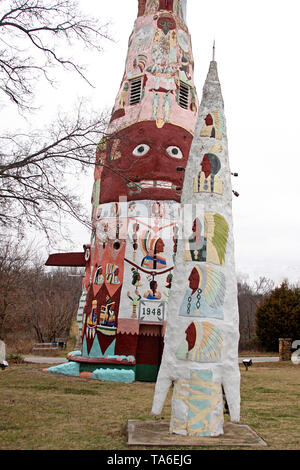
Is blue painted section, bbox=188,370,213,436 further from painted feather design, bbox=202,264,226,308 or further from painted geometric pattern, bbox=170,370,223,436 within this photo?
painted feather design, bbox=202,264,226,308

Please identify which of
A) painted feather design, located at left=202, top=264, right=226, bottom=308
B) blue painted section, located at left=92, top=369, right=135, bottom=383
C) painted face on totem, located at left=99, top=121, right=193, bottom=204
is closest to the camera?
painted feather design, located at left=202, top=264, right=226, bottom=308

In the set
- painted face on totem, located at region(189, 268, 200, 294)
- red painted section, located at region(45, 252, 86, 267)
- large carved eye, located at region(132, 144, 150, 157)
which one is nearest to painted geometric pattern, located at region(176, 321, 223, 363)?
painted face on totem, located at region(189, 268, 200, 294)

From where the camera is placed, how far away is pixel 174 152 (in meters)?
16.1

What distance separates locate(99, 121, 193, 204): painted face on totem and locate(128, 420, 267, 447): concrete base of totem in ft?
30.8

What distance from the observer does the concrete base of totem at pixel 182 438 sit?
20.2 ft

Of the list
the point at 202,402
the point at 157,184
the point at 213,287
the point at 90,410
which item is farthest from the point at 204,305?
the point at 157,184

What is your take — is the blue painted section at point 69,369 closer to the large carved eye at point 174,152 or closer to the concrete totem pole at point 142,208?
the concrete totem pole at point 142,208

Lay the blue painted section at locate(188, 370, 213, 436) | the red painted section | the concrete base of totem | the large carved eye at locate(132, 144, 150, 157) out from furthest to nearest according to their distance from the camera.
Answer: the red painted section
the large carved eye at locate(132, 144, 150, 157)
the blue painted section at locate(188, 370, 213, 436)
the concrete base of totem

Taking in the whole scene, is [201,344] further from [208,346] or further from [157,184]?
[157,184]

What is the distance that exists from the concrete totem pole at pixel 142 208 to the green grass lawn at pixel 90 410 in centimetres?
135

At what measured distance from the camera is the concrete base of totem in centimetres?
615

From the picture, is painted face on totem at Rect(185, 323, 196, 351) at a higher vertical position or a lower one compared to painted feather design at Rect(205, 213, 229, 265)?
lower

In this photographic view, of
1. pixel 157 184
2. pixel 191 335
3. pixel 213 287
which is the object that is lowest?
pixel 191 335

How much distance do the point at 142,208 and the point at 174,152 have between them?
2340 mm
